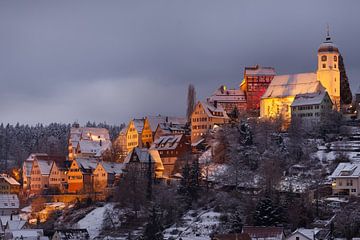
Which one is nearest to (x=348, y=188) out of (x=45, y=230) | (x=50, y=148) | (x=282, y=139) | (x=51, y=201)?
(x=282, y=139)

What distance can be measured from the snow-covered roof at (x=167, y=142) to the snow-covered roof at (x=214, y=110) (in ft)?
16.5

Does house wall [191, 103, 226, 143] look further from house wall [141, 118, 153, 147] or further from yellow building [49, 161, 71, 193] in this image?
yellow building [49, 161, 71, 193]

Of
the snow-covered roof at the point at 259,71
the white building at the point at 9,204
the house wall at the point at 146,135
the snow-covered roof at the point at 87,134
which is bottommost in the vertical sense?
the white building at the point at 9,204

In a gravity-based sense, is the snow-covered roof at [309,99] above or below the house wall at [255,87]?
below

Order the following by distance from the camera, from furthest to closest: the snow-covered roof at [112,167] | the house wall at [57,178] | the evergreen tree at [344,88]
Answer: the house wall at [57,178] < the evergreen tree at [344,88] < the snow-covered roof at [112,167]

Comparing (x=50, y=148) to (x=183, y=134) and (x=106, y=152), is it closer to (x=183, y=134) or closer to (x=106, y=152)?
(x=106, y=152)

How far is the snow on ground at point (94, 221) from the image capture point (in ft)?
351

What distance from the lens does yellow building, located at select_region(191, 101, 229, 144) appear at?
127562mm

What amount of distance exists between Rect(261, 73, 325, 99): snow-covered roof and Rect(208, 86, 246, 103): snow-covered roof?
7.08m

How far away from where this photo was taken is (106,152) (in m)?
140

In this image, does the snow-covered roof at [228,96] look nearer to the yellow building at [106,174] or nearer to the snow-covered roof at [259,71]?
the snow-covered roof at [259,71]

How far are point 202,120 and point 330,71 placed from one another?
18.7m

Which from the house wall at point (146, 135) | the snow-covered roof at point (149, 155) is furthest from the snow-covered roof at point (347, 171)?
the house wall at point (146, 135)

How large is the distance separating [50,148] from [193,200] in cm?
7398
